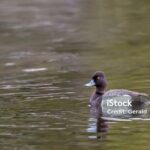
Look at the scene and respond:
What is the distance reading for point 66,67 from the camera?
22.9 m

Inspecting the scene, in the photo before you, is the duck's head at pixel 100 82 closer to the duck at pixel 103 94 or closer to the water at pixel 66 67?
the duck at pixel 103 94

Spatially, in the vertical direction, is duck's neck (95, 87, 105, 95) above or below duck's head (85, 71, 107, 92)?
below

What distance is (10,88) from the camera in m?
19.3

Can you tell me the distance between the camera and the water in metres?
14.4

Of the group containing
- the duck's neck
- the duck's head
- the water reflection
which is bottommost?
the water reflection

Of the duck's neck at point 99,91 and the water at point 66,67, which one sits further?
the duck's neck at point 99,91

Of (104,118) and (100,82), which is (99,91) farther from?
(104,118)

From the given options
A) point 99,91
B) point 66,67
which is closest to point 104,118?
point 99,91

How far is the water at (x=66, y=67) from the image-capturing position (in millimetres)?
14352

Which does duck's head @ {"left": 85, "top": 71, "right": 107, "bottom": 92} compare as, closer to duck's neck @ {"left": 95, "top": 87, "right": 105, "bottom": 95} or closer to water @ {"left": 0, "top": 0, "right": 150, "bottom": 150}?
duck's neck @ {"left": 95, "top": 87, "right": 105, "bottom": 95}

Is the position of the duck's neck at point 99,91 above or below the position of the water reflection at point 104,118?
above

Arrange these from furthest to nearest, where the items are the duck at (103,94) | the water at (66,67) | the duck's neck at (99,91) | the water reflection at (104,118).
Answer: the duck's neck at (99,91)
the duck at (103,94)
the water reflection at (104,118)
the water at (66,67)

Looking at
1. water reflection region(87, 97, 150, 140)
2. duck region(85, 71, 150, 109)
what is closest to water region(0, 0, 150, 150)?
water reflection region(87, 97, 150, 140)

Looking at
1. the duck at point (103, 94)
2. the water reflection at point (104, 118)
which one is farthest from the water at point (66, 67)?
the duck at point (103, 94)
